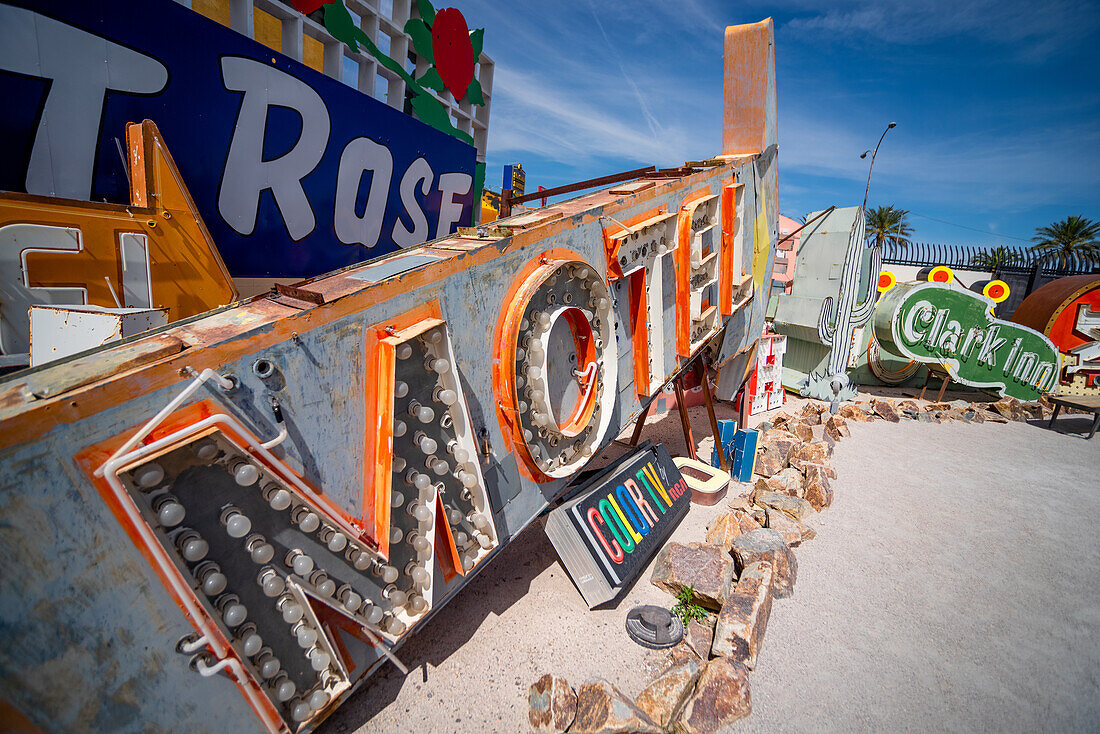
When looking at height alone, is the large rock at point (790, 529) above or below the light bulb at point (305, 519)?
below

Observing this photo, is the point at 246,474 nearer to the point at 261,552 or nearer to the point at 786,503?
the point at 261,552

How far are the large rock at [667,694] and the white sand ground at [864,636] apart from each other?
29 centimetres

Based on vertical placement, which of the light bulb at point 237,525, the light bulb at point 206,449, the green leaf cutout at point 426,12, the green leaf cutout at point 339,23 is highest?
the green leaf cutout at point 426,12

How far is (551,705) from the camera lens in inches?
149

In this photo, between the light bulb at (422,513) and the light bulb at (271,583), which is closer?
the light bulb at (271,583)

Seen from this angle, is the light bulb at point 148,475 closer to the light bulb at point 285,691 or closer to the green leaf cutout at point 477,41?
the light bulb at point 285,691

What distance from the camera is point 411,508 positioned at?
3.39 metres

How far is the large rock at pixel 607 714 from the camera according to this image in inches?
140

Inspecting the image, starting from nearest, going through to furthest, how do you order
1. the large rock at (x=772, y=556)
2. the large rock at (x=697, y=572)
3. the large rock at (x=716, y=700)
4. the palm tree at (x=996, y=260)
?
1. the large rock at (x=716, y=700)
2. the large rock at (x=697, y=572)
3. the large rock at (x=772, y=556)
4. the palm tree at (x=996, y=260)

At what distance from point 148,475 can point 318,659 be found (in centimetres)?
152

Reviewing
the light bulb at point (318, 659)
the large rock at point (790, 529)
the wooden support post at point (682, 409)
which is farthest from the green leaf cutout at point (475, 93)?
the light bulb at point (318, 659)

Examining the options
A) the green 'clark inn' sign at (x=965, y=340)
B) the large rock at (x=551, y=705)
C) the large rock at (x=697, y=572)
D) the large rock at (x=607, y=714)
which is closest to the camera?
the large rock at (x=607, y=714)

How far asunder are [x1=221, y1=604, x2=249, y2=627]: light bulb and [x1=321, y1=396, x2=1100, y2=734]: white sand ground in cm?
175

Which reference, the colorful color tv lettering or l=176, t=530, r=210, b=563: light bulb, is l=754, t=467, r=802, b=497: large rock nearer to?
the colorful color tv lettering
